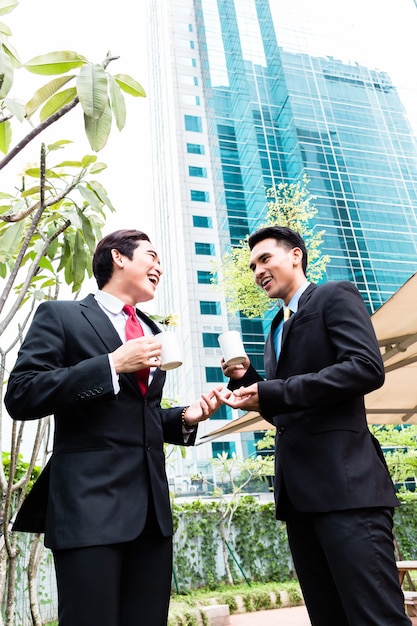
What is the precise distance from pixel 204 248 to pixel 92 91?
107ft

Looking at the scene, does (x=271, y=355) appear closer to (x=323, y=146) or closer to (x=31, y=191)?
(x=31, y=191)

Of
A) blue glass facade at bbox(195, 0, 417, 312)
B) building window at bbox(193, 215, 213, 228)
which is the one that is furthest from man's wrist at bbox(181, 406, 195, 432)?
building window at bbox(193, 215, 213, 228)

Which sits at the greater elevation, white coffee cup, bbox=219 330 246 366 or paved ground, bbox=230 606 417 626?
white coffee cup, bbox=219 330 246 366

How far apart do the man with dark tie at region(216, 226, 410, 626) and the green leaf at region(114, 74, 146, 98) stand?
120 cm

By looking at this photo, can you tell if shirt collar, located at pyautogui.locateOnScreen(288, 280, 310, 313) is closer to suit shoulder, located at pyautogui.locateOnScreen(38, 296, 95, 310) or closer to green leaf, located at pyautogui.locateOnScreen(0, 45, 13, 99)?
suit shoulder, located at pyautogui.locateOnScreen(38, 296, 95, 310)

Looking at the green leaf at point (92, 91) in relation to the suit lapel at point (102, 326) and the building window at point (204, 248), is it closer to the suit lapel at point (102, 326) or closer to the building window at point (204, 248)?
the suit lapel at point (102, 326)

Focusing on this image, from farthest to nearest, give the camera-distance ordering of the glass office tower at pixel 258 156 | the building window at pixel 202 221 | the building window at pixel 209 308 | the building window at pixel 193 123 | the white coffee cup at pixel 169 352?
the building window at pixel 193 123 < the building window at pixel 202 221 < the building window at pixel 209 308 < the glass office tower at pixel 258 156 < the white coffee cup at pixel 169 352

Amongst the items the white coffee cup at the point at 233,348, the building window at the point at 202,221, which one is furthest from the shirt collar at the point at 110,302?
the building window at the point at 202,221

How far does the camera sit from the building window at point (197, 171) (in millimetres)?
36969

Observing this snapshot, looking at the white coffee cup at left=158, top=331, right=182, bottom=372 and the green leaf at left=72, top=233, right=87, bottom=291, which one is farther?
the green leaf at left=72, top=233, right=87, bottom=291

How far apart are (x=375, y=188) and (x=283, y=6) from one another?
21.9 m

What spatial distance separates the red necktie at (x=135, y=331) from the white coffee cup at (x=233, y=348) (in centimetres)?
27

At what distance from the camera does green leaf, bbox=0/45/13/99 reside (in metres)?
1.59

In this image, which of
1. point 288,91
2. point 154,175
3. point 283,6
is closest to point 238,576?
point 288,91
